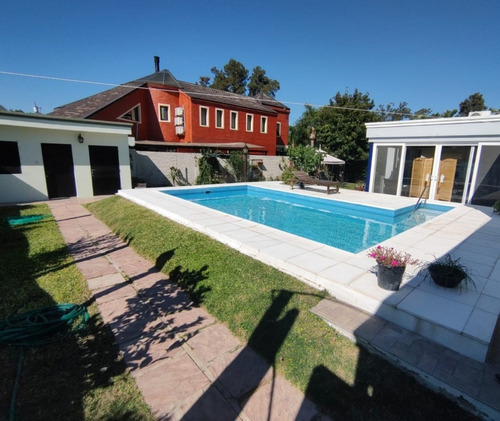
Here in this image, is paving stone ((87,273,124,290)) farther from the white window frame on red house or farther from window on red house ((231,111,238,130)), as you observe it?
the white window frame on red house

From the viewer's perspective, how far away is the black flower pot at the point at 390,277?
11.0 feet

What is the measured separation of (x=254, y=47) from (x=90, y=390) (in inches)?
919

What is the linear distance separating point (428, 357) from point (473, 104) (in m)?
49.1

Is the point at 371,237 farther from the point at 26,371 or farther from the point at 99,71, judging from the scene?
the point at 99,71

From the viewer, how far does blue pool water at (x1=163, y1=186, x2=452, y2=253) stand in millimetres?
7668

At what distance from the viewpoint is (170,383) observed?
2.38m

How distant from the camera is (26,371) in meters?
2.47

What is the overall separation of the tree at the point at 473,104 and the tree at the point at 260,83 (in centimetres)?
2918

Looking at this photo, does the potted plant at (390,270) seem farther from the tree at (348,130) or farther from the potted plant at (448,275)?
the tree at (348,130)

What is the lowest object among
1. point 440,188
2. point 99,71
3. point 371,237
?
point 371,237

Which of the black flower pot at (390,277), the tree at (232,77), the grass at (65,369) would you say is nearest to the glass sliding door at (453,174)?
the black flower pot at (390,277)

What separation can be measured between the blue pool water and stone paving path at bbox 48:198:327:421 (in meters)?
4.49

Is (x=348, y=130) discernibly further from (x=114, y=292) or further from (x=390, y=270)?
(x=114, y=292)

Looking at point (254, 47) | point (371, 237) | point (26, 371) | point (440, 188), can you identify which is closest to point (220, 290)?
point (26, 371)
